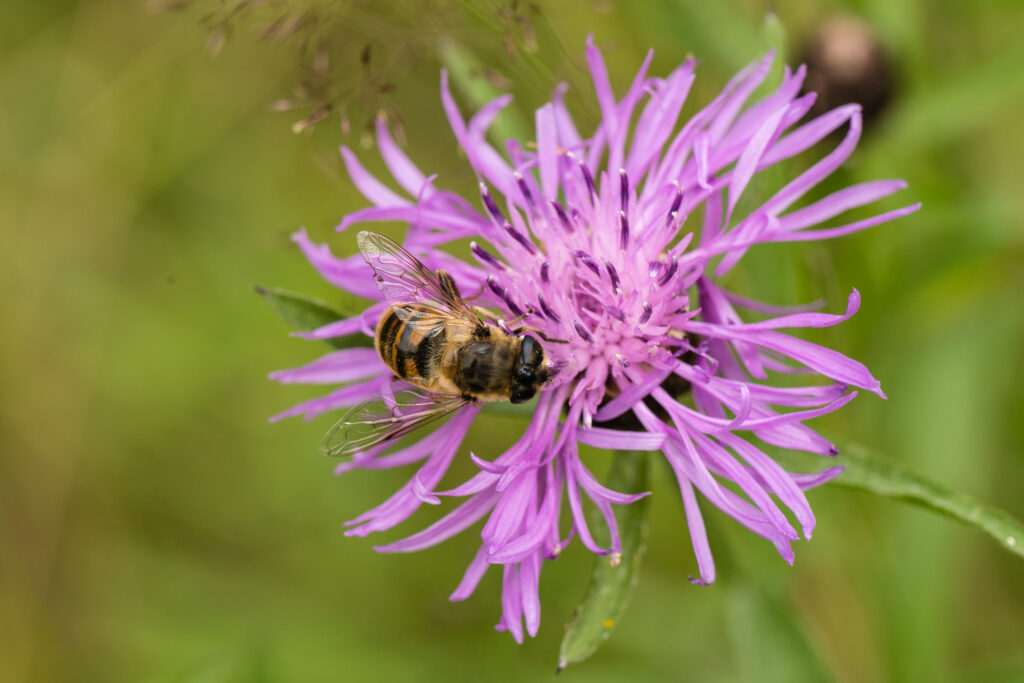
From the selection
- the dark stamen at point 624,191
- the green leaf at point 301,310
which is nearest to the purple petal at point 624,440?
the dark stamen at point 624,191

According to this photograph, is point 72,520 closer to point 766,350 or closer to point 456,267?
point 456,267

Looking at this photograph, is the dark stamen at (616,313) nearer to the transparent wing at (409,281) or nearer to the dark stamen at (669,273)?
the dark stamen at (669,273)

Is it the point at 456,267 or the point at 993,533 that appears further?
the point at 456,267

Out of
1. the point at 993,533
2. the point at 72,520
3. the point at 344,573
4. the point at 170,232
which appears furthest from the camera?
the point at 170,232

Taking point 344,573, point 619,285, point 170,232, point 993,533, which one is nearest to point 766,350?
point 619,285

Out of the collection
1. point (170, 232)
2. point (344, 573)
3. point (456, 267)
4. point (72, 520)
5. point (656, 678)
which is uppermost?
point (170, 232)

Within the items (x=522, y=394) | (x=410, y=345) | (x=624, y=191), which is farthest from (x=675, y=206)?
(x=410, y=345)
